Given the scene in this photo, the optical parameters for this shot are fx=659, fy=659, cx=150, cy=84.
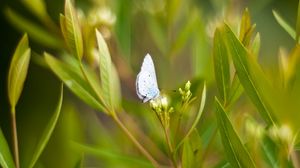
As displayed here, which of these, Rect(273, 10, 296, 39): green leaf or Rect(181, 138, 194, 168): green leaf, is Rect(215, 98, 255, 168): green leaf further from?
Rect(273, 10, 296, 39): green leaf

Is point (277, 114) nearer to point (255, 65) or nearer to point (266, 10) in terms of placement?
point (255, 65)

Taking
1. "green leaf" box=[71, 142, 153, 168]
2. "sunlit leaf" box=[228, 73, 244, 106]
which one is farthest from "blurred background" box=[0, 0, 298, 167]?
"sunlit leaf" box=[228, 73, 244, 106]

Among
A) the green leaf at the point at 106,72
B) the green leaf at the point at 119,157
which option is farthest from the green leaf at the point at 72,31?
the green leaf at the point at 119,157

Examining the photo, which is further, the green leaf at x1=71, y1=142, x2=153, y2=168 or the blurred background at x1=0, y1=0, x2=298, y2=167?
the blurred background at x1=0, y1=0, x2=298, y2=167

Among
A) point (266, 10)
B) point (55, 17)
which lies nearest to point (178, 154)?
point (55, 17)

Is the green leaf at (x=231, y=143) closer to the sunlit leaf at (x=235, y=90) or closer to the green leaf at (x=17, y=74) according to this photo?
the sunlit leaf at (x=235, y=90)

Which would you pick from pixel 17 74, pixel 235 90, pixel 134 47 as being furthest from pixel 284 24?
pixel 134 47

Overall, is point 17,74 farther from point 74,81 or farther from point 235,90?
point 235,90
